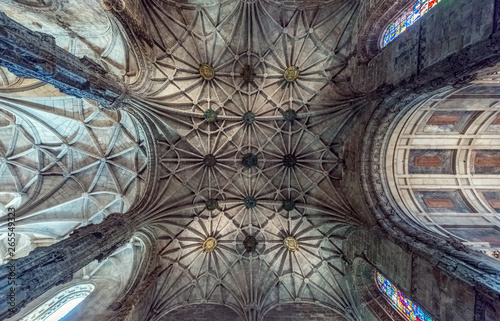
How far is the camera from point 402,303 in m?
12.5

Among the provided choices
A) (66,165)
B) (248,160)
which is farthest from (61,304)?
(248,160)

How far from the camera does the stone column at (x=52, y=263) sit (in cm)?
701

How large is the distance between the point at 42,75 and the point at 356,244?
18109 mm

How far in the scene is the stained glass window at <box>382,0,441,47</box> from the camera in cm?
1031

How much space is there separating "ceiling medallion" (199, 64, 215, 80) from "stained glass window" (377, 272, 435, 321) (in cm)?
1737

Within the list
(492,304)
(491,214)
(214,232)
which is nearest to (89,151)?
(214,232)

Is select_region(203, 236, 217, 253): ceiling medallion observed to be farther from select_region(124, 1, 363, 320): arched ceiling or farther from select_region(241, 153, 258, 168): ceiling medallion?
select_region(241, 153, 258, 168): ceiling medallion

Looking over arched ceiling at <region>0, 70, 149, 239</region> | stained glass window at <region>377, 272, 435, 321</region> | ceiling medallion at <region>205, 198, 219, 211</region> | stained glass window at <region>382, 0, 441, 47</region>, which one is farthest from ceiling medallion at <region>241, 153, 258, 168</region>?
stained glass window at <region>377, 272, 435, 321</region>

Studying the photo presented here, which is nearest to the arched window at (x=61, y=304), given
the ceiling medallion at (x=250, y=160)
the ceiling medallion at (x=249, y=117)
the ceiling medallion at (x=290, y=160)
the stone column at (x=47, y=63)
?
the stone column at (x=47, y=63)

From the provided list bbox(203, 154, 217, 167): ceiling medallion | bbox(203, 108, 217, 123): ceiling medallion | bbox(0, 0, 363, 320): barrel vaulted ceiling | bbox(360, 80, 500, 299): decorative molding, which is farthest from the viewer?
bbox(203, 154, 217, 167): ceiling medallion

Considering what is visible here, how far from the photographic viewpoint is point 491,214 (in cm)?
1234

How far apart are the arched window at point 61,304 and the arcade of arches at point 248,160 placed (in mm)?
119

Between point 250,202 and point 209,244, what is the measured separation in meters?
4.75

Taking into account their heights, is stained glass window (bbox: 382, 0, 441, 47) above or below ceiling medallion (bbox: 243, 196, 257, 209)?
above
